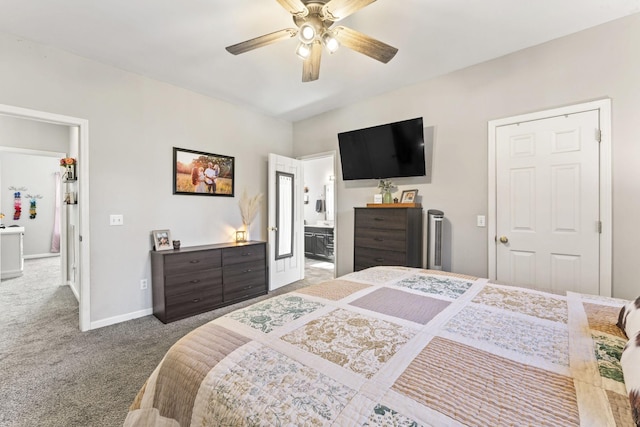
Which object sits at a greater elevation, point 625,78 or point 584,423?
point 625,78

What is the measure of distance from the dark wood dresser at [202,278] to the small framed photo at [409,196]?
2.05 meters

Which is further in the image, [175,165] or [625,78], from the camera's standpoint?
[175,165]

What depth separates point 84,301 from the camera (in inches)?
108

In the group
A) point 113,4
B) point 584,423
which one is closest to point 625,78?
point 584,423

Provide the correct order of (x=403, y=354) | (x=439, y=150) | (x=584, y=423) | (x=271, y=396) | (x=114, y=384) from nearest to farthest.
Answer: (x=584, y=423) < (x=271, y=396) < (x=403, y=354) < (x=114, y=384) < (x=439, y=150)

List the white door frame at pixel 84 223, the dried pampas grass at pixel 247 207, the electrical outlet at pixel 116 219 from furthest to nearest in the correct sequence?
1. the dried pampas grass at pixel 247 207
2. the electrical outlet at pixel 116 219
3. the white door frame at pixel 84 223

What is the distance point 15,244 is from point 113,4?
5155 millimetres

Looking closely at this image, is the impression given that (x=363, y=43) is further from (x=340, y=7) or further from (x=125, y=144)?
(x=125, y=144)

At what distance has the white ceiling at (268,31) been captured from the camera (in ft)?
6.77

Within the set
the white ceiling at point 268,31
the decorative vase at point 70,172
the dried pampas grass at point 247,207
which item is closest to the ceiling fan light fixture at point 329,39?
the white ceiling at point 268,31

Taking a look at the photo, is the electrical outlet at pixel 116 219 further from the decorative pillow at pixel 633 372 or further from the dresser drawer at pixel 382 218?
the decorative pillow at pixel 633 372

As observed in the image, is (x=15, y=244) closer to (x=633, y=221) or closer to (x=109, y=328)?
(x=109, y=328)

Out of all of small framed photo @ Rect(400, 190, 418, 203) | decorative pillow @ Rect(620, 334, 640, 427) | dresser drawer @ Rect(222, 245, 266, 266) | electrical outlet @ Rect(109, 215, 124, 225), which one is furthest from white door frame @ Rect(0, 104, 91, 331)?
decorative pillow @ Rect(620, 334, 640, 427)

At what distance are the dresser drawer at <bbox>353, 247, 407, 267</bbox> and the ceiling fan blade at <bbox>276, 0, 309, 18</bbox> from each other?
2.31 m
